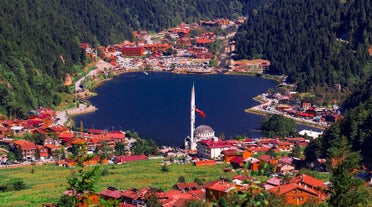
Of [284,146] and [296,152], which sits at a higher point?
[296,152]

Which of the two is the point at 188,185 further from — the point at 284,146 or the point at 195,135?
the point at 195,135

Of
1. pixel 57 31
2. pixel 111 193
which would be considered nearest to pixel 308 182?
pixel 111 193

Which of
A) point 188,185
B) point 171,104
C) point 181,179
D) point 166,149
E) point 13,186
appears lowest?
point 171,104

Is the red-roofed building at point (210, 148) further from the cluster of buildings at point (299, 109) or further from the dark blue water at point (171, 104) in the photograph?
the cluster of buildings at point (299, 109)

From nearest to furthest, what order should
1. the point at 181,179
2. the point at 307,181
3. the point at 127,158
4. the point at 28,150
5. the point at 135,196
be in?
the point at 135,196, the point at 307,181, the point at 181,179, the point at 127,158, the point at 28,150

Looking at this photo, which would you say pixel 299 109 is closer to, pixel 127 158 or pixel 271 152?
pixel 271 152

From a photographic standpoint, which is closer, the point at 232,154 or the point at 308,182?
the point at 308,182

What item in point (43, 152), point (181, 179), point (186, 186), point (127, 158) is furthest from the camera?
point (43, 152)
